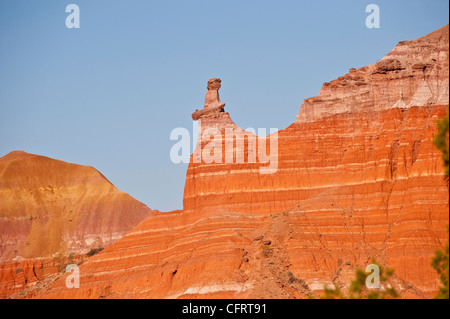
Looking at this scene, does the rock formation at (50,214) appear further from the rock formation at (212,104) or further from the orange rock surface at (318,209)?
the rock formation at (212,104)

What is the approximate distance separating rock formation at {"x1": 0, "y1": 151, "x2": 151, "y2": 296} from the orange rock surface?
127 feet

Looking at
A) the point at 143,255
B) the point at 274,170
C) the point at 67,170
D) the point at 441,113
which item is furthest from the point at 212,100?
the point at 67,170

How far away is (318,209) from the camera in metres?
110

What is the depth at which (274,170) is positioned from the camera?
388ft

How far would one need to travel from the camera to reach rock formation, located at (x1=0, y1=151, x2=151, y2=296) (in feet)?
527

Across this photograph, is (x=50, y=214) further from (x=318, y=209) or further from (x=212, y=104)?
(x=318, y=209)

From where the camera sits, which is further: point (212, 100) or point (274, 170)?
point (212, 100)

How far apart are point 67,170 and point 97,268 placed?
68397 millimetres

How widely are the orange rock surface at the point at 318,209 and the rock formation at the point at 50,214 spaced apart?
3870 centimetres

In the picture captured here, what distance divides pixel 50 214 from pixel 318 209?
75.9m

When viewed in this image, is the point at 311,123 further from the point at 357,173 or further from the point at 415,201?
the point at 415,201
